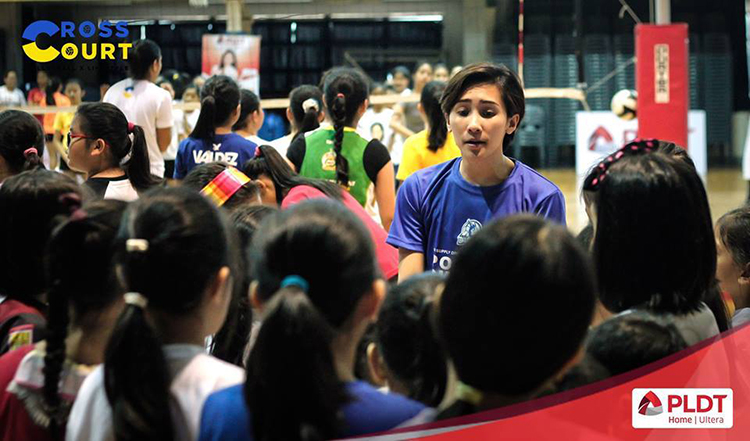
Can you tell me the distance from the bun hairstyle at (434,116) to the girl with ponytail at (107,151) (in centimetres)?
134

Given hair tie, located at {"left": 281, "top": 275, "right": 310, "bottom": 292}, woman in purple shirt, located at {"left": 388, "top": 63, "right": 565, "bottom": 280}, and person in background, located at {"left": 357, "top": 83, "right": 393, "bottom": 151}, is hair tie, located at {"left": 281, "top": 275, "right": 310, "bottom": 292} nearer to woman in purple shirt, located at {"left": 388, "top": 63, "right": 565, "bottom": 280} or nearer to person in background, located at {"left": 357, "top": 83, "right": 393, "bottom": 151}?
woman in purple shirt, located at {"left": 388, "top": 63, "right": 565, "bottom": 280}

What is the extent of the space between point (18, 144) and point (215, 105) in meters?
1.13

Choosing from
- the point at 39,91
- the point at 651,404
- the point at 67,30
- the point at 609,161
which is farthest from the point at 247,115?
the point at 651,404

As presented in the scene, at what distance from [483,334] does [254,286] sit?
32 cm

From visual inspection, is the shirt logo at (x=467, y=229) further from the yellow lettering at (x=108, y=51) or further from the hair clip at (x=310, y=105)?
the yellow lettering at (x=108, y=51)

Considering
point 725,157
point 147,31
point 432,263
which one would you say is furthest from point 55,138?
point 725,157

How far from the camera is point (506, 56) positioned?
12.2 m

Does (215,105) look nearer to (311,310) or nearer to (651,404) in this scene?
(651,404)

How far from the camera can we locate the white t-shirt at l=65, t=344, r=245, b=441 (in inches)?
50.9

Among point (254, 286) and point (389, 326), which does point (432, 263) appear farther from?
point (254, 286)

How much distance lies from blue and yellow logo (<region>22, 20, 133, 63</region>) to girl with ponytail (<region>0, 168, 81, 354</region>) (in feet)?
9.87

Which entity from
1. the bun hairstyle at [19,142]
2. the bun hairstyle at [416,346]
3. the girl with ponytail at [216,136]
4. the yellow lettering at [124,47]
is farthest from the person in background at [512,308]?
the yellow lettering at [124,47]

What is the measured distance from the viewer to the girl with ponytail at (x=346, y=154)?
3.74 m

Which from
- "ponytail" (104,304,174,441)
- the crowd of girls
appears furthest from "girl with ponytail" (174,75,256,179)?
"ponytail" (104,304,174,441)
